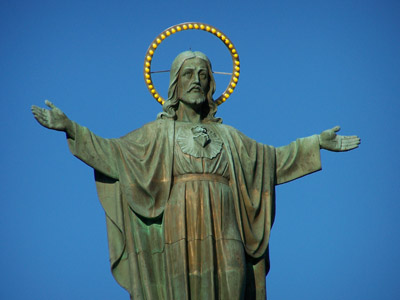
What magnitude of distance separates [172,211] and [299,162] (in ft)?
9.70

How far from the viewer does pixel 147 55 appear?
24.9 meters

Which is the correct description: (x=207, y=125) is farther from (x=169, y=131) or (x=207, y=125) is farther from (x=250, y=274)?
(x=250, y=274)

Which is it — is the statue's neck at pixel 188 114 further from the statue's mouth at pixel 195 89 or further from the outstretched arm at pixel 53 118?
the outstretched arm at pixel 53 118

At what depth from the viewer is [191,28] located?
24875 millimetres

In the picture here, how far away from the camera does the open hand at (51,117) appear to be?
2306 cm

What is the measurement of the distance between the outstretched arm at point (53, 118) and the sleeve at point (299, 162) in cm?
421

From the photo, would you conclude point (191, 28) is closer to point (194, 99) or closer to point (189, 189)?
point (194, 99)

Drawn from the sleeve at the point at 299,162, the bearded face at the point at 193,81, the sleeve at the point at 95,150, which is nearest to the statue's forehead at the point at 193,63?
the bearded face at the point at 193,81

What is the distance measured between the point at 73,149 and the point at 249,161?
344cm

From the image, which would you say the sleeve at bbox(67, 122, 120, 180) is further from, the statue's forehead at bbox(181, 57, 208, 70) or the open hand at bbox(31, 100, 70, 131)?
the statue's forehead at bbox(181, 57, 208, 70)

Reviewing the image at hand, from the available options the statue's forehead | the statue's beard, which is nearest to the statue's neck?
the statue's beard

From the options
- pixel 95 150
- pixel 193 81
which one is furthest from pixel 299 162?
pixel 95 150

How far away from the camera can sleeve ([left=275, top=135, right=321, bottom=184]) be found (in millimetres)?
24609

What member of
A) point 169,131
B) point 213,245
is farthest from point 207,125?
point 213,245
